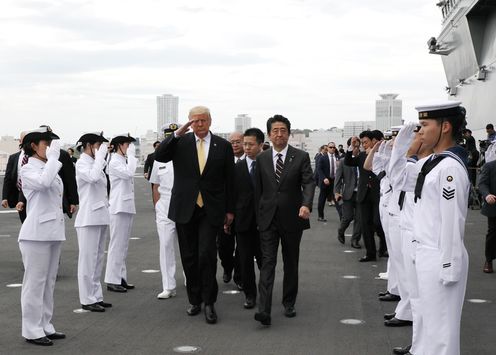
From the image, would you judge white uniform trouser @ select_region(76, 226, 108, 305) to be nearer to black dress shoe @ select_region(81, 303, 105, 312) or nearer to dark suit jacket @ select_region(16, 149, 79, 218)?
black dress shoe @ select_region(81, 303, 105, 312)

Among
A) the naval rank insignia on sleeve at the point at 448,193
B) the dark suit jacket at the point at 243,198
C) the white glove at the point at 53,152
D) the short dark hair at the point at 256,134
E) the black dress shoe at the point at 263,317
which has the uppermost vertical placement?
the short dark hair at the point at 256,134

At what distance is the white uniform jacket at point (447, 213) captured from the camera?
378cm

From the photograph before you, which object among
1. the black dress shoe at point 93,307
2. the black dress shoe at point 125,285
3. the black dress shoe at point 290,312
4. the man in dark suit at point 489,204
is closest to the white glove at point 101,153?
the black dress shoe at point 93,307

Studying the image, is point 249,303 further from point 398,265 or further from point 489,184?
point 489,184

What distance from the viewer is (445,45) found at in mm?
29219

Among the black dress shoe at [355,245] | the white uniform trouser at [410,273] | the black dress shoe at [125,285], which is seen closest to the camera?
the white uniform trouser at [410,273]

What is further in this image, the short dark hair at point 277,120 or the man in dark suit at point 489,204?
the man in dark suit at point 489,204

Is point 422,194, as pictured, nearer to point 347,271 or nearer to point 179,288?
point 179,288

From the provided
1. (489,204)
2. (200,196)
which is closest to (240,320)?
(200,196)

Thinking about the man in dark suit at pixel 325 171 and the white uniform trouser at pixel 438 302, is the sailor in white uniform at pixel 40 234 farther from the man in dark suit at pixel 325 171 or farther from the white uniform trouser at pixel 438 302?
the man in dark suit at pixel 325 171

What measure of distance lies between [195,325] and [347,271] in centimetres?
370

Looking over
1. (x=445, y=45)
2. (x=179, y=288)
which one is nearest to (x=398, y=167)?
(x=179, y=288)

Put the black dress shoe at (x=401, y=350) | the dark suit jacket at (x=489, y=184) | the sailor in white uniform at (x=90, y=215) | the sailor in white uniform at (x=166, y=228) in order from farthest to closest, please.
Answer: the dark suit jacket at (x=489, y=184), the sailor in white uniform at (x=166, y=228), the sailor in white uniform at (x=90, y=215), the black dress shoe at (x=401, y=350)

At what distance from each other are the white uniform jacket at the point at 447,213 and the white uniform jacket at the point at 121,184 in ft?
16.1
